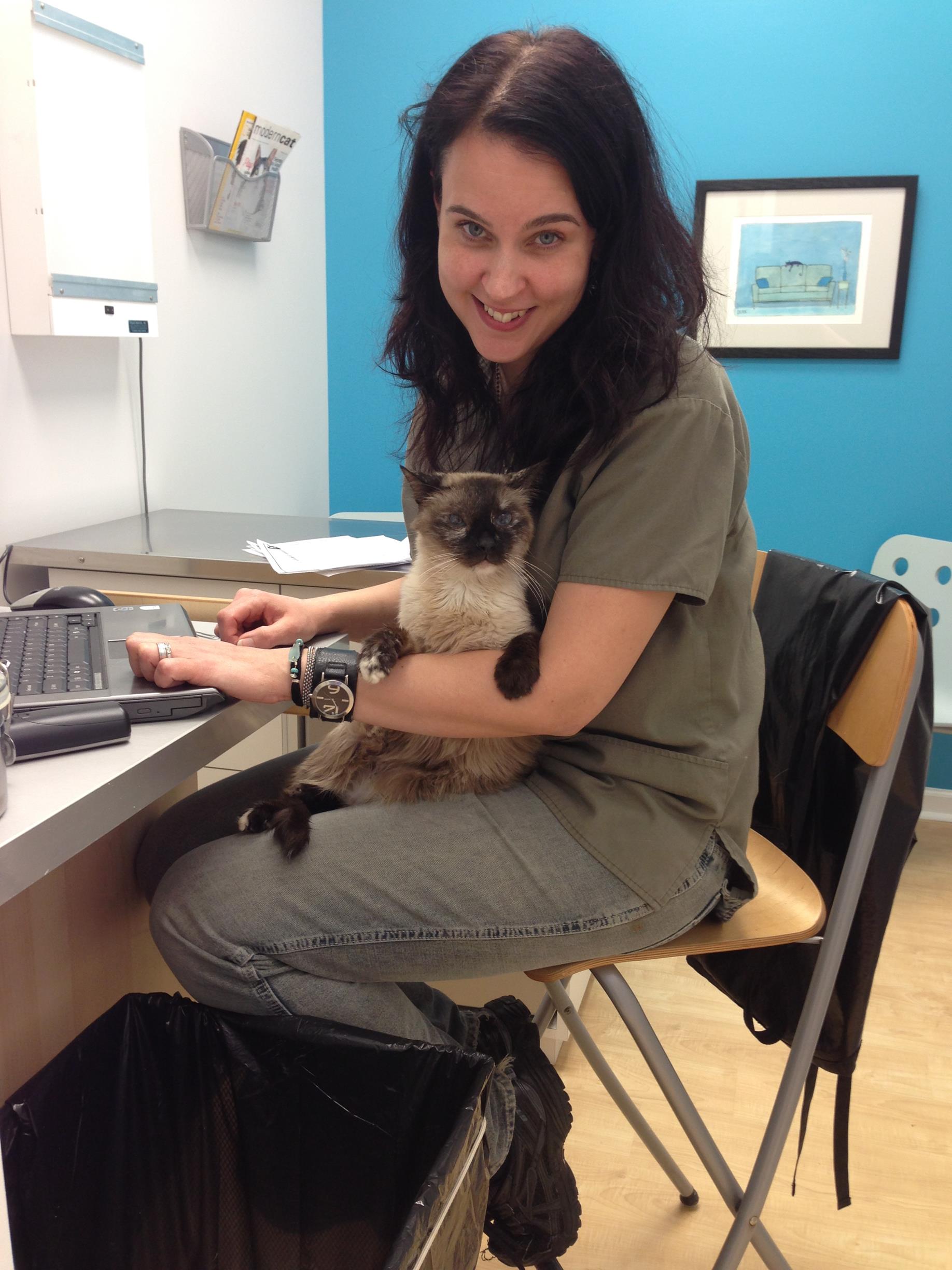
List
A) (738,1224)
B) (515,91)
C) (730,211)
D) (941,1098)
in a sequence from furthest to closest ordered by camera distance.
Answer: (730,211)
(941,1098)
(738,1224)
(515,91)

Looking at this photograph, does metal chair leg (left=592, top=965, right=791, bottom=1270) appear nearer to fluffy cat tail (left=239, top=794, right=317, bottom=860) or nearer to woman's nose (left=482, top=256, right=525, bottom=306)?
fluffy cat tail (left=239, top=794, right=317, bottom=860)

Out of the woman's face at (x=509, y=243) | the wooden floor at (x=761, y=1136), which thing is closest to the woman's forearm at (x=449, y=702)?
the woman's face at (x=509, y=243)

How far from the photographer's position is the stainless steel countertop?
1.92 metres

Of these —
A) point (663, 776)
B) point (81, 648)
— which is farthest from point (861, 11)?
point (81, 648)

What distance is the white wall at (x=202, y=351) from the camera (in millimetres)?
2137

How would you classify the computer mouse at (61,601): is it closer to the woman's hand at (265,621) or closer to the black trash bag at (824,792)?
the woman's hand at (265,621)

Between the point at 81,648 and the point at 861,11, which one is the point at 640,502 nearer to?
the point at 81,648

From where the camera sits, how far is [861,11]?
2.77 metres

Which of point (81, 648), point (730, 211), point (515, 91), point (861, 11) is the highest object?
point (861, 11)

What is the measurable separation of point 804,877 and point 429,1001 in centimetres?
56

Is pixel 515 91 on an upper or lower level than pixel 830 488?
upper

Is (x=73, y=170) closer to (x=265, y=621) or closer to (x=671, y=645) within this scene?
(x=265, y=621)

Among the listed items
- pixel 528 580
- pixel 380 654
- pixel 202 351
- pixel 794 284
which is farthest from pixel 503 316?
pixel 794 284

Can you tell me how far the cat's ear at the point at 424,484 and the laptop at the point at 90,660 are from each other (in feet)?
1.21
